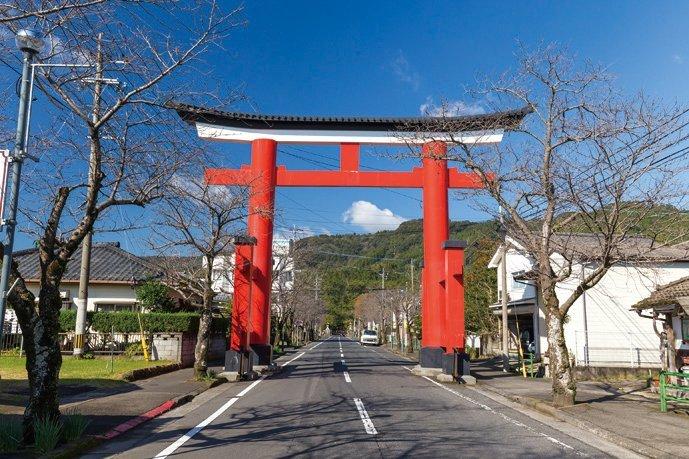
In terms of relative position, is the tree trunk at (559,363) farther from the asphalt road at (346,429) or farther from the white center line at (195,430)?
the white center line at (195,430)

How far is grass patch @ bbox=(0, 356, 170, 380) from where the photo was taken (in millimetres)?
16047

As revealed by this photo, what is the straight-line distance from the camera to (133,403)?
12.1 m

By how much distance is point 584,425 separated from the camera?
1020cm

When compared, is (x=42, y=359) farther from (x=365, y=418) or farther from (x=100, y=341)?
(x=100, y=341)

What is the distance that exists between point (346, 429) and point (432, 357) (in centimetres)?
1211

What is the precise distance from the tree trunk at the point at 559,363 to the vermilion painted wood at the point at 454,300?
651cm

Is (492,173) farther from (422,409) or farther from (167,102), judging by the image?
(167,102)

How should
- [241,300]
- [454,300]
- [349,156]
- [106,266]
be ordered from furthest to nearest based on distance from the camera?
[106,266] → [349,156] → [241,300] → [454,300]

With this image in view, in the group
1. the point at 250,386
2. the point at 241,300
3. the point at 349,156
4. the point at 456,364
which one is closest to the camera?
the point at 250,386

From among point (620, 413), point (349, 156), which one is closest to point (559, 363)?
point (620, 413)

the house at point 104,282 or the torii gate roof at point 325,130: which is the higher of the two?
the torii gate roof at point 325,130

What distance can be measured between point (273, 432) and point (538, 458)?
4228mm

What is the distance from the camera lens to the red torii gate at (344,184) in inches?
784

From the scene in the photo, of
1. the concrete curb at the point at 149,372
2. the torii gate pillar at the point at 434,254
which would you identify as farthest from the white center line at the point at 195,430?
the torii gate pillar at the point at 434,254
